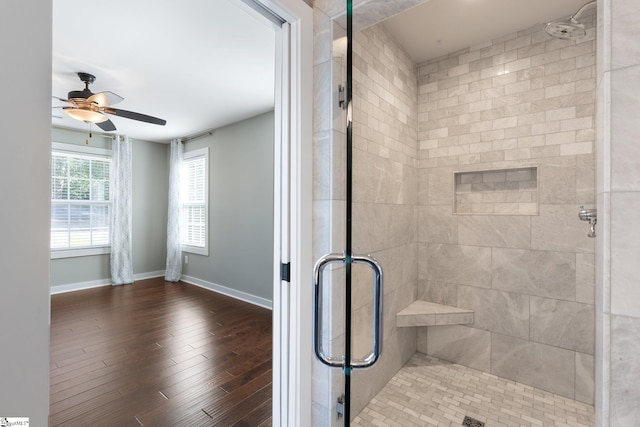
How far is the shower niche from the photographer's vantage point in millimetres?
2193

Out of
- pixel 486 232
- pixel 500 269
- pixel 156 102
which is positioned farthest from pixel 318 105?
pixel 156 102

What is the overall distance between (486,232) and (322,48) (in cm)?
188

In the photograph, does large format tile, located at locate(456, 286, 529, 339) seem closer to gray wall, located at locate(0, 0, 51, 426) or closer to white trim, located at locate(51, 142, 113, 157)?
gray wall, located at locate(0, 0, 51, 426)

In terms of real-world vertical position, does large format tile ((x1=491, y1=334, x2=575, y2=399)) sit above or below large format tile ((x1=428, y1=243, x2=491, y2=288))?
below

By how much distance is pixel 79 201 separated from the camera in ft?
15.4

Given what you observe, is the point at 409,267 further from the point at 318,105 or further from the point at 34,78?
the point at 34,78

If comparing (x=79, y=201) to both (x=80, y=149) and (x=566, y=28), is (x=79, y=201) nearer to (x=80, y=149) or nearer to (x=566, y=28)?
(x=80, y=149)

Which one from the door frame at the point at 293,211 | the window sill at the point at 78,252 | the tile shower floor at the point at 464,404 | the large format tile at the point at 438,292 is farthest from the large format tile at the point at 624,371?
the window sill at the point at 78,252

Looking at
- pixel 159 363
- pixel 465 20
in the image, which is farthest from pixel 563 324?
pixel 159 363

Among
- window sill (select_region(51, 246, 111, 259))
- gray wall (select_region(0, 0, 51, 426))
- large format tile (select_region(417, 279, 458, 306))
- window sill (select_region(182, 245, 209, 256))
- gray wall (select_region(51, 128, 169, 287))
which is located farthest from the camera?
window sill (select_region(182, 245, 209, 256))

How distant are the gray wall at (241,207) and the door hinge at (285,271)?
2.57 metres

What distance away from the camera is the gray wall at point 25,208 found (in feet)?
1.87

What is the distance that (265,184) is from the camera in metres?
3.98

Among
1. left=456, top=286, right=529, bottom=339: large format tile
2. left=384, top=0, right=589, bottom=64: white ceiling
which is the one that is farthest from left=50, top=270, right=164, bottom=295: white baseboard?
left=384, top=0, right=589, bottom=64: white ceiling
